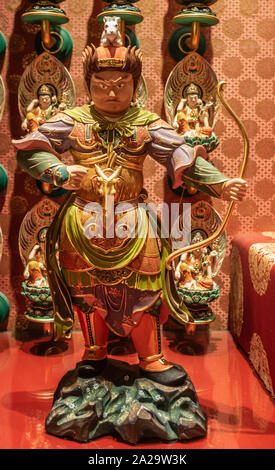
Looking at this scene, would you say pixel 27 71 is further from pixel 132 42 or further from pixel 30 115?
pixel 132 42

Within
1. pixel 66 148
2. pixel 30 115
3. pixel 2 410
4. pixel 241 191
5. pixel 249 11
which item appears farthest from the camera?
pixel 249 11

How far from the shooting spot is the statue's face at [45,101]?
117 inches

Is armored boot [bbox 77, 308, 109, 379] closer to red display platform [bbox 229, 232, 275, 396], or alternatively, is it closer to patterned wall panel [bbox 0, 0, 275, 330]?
red display platform [bbox 229, 232, 275, 396]

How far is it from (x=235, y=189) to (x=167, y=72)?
132cm

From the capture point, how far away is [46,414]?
2328 millimetres

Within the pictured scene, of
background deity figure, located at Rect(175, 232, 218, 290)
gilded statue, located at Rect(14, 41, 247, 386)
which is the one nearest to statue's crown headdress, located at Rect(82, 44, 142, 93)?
gilded statue, located at Rect(14, 41, 247, 386)

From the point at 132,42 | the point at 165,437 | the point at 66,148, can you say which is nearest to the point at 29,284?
the point at 66,148

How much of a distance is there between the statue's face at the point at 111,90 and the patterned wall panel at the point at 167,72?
103 centimetres

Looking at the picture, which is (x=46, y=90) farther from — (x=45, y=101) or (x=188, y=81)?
(x=188, y=81)

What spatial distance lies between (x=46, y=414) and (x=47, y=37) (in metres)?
1.88

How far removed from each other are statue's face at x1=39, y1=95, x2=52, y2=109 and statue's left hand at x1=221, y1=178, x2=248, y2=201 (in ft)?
4.28

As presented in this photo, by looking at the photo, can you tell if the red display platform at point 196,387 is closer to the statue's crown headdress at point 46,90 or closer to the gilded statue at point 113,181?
the gilded statue at point 113,181

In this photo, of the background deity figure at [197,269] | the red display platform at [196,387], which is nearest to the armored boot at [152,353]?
the red display platform at [196,387]

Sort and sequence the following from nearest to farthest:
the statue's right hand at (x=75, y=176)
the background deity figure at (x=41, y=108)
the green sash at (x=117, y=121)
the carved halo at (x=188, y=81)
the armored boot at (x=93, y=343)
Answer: the statue's right hand at (x=75, y=176), the green sash at (x=117, y=121), the armored boot at (x=93, y=343), the background deity figure at (x=41, y=108), the carved halo at (x=188, y=81)
